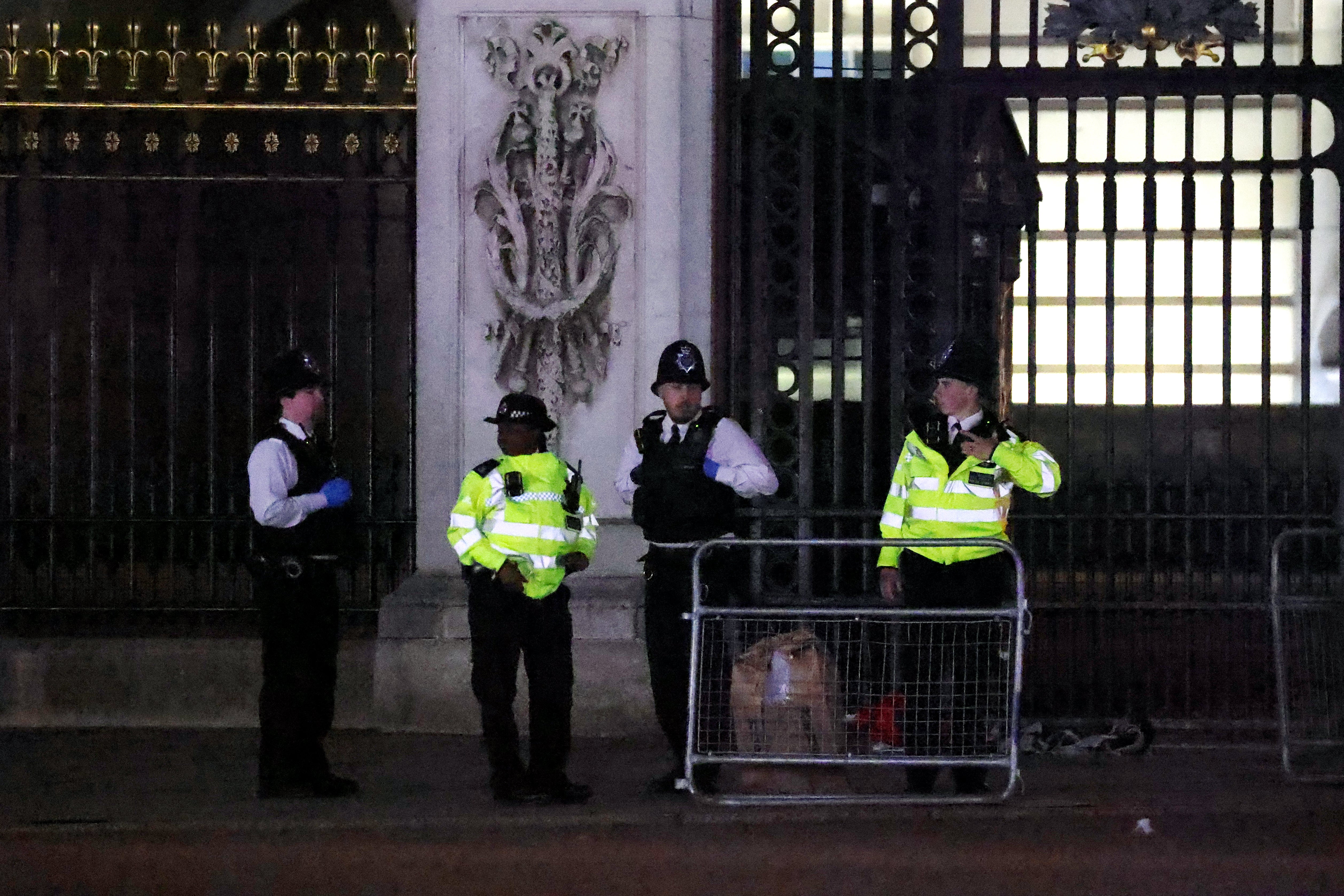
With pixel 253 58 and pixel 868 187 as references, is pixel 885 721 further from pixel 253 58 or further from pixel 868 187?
pixel 253 58

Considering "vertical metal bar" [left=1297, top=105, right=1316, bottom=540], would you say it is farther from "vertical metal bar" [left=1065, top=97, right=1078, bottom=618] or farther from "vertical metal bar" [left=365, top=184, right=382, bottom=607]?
"vertical metal bar" [left=365, top=184, right=382, bottom=607]

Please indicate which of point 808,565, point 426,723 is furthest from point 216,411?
point 808,565

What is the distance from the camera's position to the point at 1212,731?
914 centimetres

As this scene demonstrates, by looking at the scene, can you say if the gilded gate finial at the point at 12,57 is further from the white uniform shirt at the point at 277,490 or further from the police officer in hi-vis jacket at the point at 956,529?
the police officer in hi-vis jacket at the point at 956,529

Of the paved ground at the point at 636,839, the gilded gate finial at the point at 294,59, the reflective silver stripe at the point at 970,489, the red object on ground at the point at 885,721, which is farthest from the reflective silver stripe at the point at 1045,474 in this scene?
the gilded gate finial at the point at 294,59

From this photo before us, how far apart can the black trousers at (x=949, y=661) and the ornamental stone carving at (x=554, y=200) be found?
2.38 meters

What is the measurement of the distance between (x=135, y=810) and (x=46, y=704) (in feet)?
7.86

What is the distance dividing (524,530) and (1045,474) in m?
2.04

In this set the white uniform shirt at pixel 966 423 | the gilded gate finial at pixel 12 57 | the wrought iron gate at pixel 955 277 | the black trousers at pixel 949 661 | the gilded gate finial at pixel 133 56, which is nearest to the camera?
the black trousers at pixel 949 661

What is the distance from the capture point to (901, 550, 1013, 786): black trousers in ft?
23.9

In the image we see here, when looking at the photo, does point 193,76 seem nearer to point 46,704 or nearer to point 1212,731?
point 46,704

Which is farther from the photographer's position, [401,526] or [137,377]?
[137,377]

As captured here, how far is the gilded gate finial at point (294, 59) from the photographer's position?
9469mm

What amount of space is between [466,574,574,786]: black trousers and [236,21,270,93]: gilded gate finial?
3.31 metres
